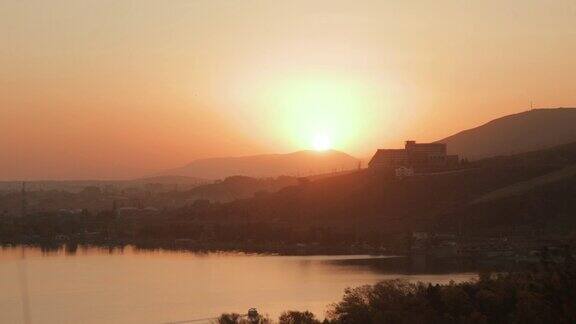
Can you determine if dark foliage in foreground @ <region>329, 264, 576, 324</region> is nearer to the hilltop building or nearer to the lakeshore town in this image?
the lakeshore town

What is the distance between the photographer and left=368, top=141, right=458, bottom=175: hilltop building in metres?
63.0

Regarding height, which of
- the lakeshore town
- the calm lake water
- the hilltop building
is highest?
the hilltop building

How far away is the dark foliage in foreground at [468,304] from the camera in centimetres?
1808

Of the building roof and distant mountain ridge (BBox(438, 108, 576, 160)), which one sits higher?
distant mountain ridge (BBox(438, 108, 576, 160))

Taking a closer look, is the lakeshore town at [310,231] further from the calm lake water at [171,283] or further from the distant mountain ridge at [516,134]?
the distant mountain ridge at [516,134]

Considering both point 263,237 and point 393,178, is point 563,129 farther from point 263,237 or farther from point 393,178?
point 263,237

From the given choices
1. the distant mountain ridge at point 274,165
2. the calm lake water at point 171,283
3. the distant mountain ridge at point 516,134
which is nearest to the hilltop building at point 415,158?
the calm lake water at point 171,283

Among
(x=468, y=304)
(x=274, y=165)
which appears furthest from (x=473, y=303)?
(x=274, y=165)

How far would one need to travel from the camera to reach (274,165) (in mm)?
172875

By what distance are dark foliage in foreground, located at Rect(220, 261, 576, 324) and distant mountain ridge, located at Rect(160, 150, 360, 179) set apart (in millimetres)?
111657

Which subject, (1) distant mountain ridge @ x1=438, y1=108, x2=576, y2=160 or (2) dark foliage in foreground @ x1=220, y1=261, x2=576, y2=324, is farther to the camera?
(1) distant mountain ridge @ x1=438, y1=108, x2=576, y2=160

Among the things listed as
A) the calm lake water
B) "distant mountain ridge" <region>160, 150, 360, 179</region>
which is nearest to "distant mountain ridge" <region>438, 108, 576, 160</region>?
"distant mountain ridge" <region>160, 150, 360, 179</region>

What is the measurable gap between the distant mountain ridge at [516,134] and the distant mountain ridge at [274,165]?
2211cm

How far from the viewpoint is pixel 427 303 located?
19.3 m
